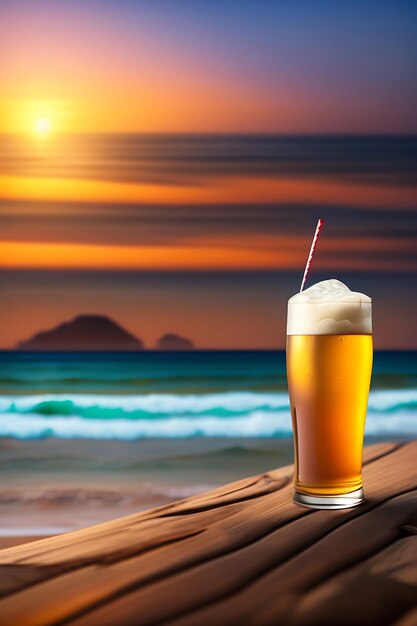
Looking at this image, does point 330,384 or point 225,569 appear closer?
point 225,569

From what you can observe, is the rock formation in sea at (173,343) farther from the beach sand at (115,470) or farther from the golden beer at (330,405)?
the golden beer at (330,405)

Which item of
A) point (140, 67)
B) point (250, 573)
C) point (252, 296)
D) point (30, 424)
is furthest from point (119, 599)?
point (30, 424)

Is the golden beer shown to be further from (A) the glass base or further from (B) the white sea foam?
(B) the white sea foam

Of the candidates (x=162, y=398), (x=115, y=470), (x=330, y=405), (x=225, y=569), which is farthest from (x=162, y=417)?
(x=225, y=569)

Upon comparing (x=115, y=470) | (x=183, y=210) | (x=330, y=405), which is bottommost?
(x=115, y=470)

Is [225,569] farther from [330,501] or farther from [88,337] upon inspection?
[88,337]

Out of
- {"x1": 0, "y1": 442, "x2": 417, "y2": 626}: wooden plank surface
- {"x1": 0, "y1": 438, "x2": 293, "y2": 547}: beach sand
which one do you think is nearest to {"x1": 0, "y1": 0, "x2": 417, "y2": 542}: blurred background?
{"x1": 0, "y1": 438, "x2": 293, "y2": 547}: beach sand
